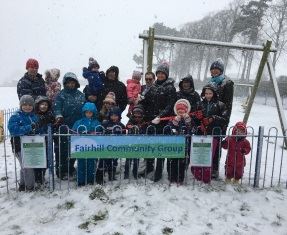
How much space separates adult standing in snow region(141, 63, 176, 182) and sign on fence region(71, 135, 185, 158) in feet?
1.25

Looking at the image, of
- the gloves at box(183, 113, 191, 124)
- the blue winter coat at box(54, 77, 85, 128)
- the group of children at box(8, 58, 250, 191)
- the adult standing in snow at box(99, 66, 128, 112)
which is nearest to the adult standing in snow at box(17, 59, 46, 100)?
the group of children at box(8, 58, 250, 191)

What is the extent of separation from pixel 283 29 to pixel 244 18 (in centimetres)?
562

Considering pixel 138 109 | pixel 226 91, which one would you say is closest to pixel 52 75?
pixel 138 109

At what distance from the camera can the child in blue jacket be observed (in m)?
5.59

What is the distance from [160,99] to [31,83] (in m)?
2.35

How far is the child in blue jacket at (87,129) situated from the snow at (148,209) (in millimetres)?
228

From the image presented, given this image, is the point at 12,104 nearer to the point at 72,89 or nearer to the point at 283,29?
the point at 72,89

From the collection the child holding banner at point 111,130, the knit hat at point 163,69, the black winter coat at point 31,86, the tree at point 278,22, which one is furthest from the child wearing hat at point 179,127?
the tree at point 278,22

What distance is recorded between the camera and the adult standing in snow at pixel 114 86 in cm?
630

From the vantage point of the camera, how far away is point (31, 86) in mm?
6023

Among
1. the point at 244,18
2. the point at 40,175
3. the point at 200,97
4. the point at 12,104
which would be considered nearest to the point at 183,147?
the point at 200,97

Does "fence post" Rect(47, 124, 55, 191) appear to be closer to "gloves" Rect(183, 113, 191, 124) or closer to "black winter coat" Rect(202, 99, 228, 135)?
"gloves" Rect(183, 113, 191, 124)

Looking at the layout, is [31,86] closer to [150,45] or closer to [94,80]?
[94,80]

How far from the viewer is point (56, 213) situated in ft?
16.4
